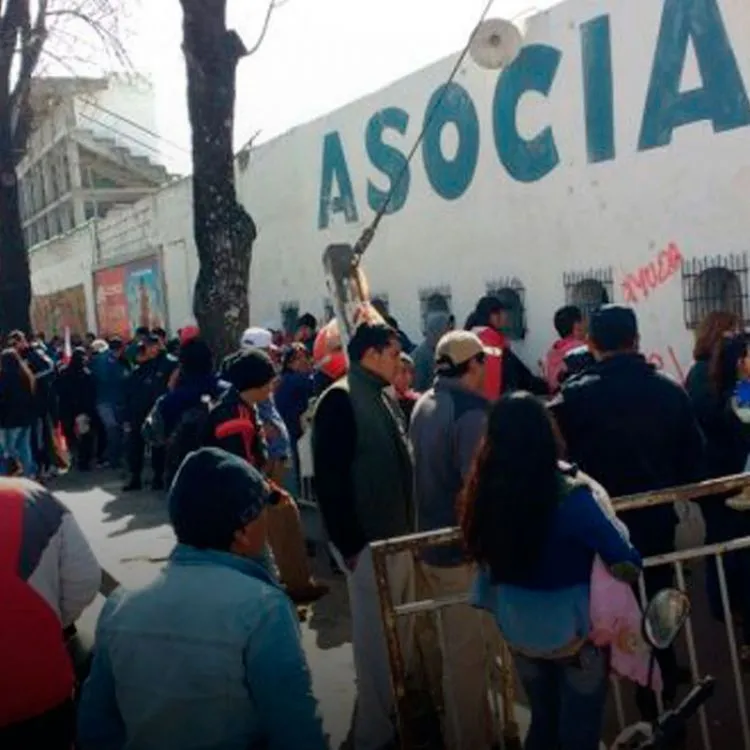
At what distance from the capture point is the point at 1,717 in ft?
10.3

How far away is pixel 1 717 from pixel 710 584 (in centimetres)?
356

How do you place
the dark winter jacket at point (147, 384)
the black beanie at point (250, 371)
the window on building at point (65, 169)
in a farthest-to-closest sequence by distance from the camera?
the window on building at point (65, 169) → the dark winter jacket at point (147, 384) → the black beanie at point (250, 371)

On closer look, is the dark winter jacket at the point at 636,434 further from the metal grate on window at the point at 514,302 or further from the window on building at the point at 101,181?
the window on building at the point at 101,181

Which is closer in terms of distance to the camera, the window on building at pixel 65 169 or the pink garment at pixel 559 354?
the pink garment at pixel 559 354

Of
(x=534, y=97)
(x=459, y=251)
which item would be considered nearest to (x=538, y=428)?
(x=534, y=97)

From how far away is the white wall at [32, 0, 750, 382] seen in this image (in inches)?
345

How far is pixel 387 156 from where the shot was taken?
1374 centimetres

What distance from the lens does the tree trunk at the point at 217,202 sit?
9.21m

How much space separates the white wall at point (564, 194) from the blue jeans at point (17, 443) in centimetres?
498

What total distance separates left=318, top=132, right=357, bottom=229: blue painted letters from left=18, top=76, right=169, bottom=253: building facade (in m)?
22.1

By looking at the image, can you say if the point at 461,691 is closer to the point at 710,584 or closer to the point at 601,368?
the point at 601,368

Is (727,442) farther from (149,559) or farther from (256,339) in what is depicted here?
(149,559)

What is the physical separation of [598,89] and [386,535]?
265 inches

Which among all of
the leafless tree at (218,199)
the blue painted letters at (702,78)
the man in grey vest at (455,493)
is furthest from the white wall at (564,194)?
the man in grey vest at (455,493)
